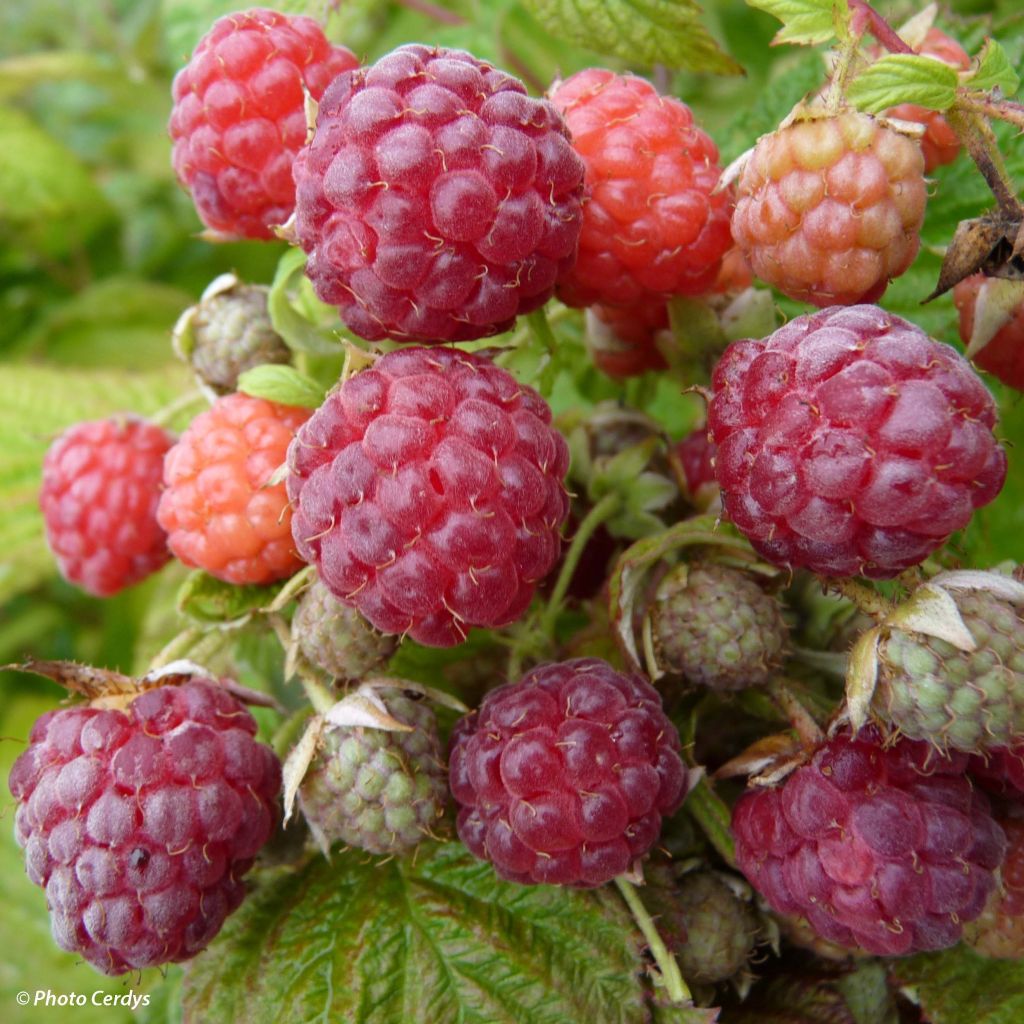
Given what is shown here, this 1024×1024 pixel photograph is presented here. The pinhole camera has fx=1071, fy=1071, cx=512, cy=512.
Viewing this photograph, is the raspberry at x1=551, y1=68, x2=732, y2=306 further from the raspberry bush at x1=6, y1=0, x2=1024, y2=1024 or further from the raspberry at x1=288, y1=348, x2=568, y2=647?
the raspberry at x1=288, y1=348, x2=568, y2=647

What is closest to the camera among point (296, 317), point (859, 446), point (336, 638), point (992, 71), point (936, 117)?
point (859, 446)

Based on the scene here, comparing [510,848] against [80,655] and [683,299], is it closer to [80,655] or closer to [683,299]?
[683,299]

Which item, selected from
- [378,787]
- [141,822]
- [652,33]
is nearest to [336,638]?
[378,787]

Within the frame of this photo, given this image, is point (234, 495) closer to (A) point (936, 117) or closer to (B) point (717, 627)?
(B) point (717, 627)

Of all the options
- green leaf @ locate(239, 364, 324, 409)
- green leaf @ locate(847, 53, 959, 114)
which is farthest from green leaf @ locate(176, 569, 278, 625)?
green leaf @ locate(847, 53, 959, 114)

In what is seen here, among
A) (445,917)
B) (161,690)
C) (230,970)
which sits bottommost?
(230,970)

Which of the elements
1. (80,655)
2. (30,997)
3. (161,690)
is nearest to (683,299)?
(161,690)
